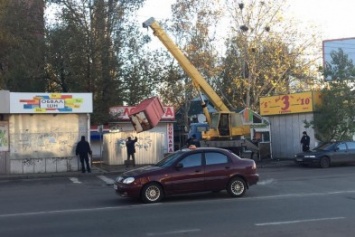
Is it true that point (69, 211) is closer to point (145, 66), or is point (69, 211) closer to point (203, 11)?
point (145, 66)

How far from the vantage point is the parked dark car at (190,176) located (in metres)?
13.2

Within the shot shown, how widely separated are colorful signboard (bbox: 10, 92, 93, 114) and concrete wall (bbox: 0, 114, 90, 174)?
1.49 feet

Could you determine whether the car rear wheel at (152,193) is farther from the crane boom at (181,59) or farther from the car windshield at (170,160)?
the crane boom at (181,59)

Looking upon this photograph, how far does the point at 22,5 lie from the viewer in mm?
33219

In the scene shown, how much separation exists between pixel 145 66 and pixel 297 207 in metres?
22.4

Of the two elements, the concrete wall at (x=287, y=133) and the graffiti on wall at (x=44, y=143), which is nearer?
the graffiti on wall at (x=44, y=143)

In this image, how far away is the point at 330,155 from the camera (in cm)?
2516

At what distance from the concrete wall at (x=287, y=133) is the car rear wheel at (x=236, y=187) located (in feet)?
54.8

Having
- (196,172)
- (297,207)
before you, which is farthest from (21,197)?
(297,207)

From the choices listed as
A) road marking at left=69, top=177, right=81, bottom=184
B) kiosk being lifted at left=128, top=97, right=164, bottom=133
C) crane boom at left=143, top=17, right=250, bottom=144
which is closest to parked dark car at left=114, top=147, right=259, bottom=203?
road marking at left=69, top=177, right=81, bottom=184

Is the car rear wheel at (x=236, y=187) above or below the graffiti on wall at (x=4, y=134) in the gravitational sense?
below

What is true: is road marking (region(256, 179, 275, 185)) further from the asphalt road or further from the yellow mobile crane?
the yellow mobile crane

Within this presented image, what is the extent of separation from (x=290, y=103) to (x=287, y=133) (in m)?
1.95

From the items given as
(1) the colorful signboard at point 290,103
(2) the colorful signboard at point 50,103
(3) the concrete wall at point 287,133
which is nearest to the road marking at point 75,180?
(2) the colorful signboard at point 50,103
